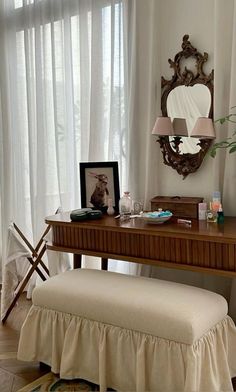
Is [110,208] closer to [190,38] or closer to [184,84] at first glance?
[184,84]

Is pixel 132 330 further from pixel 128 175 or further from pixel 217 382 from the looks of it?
pixel 128 175

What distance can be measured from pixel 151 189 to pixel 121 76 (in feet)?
2.77

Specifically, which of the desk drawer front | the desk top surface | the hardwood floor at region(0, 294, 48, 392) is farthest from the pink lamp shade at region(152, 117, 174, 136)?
the hardwood floor at region(0, 294, 48, 392)

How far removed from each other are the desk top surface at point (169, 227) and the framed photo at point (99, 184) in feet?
0.58

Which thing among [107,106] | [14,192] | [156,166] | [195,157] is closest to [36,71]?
[107,106]

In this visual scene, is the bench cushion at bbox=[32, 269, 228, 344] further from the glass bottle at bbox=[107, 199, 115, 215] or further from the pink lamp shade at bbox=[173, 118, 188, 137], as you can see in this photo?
the pink lamp shade at bbox=[173, 118, 188, 137]

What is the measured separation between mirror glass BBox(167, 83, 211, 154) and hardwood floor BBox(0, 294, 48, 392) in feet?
5.31

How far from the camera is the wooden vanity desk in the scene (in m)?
2.00

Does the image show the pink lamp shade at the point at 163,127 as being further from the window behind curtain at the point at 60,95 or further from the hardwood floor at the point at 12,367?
the hardwood floor at the point at 12,367

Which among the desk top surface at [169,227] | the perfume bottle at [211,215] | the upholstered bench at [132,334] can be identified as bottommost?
the upholstered bench at [132,334]

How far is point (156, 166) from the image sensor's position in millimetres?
2793

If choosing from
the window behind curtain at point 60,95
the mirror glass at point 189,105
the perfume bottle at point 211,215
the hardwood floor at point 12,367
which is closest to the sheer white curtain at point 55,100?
the window behind curtain at point 60,95

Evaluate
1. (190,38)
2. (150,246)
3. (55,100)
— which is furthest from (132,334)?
(55,100)

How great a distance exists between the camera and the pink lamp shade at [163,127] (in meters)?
2.53
